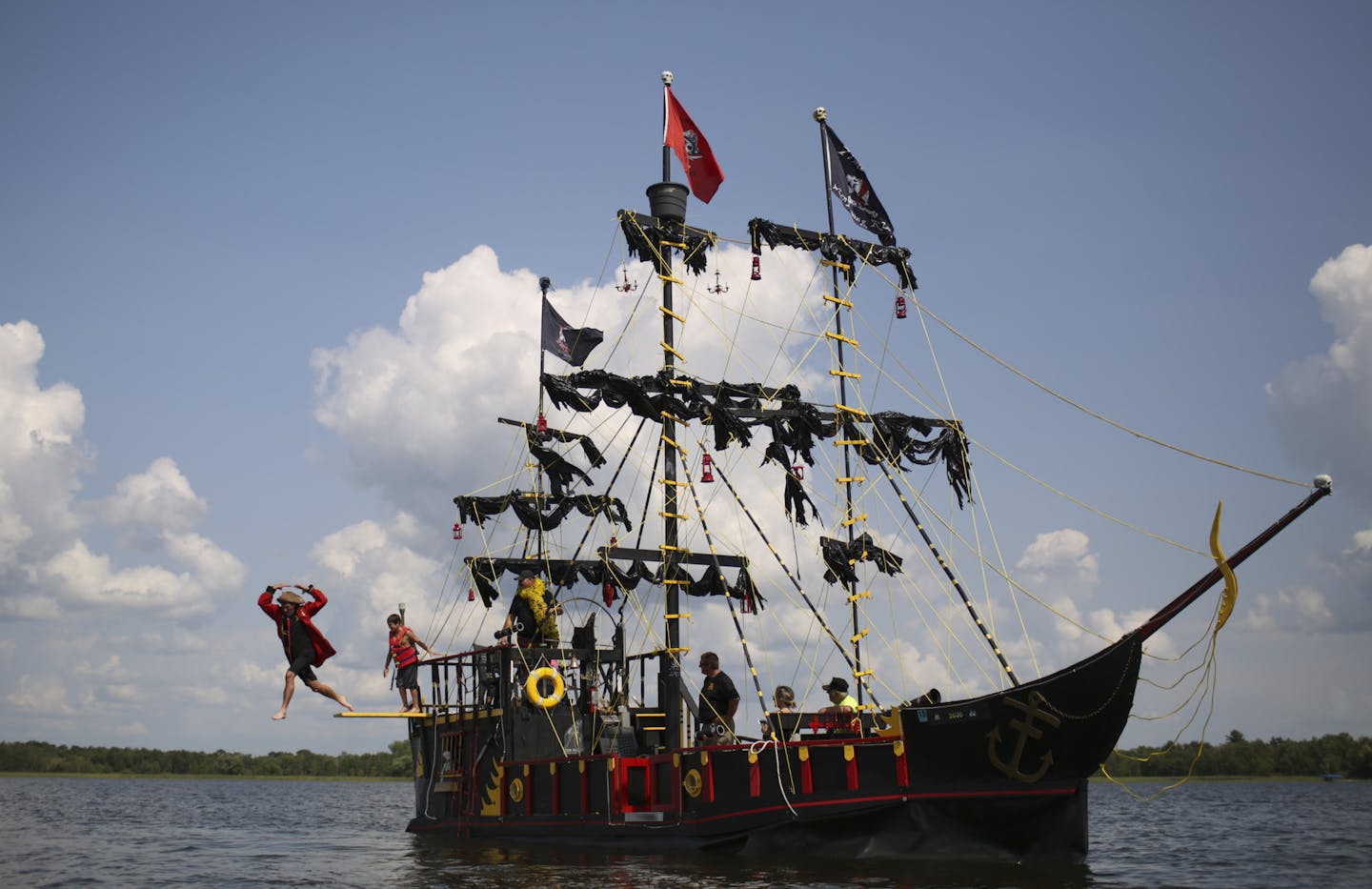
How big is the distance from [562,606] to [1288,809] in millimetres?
37370

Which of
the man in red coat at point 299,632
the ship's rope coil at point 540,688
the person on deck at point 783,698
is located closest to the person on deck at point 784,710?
the person on deck at point 783,698

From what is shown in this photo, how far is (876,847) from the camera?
62.1 ft

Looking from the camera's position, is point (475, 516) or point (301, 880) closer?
point (301, 880)

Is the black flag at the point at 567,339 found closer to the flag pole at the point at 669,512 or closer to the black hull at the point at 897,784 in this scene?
the flag pole at the point at 669,512

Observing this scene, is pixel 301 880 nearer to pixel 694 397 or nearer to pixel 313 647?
pixel 313 647

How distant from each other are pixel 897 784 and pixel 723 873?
9.48ft

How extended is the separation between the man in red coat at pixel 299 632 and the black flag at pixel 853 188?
56.1 feet

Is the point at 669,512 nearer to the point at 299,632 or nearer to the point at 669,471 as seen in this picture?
the point at 669,471

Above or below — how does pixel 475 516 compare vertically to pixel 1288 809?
above

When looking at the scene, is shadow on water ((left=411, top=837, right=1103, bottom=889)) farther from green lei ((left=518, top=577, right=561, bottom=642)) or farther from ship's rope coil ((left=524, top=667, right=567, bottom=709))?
green lei ((left=518, top=577, right=561, bottom=642))

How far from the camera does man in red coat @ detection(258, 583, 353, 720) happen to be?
13.8m

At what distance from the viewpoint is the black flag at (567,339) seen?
2848 centimetres

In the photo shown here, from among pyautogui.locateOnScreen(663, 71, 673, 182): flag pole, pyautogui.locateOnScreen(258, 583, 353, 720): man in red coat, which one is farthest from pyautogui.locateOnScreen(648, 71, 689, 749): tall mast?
pyautogui.locateOnScreen(258, 583, 353, 720): man in red coat

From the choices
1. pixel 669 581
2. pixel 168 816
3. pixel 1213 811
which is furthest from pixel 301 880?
pixel 1213 811
